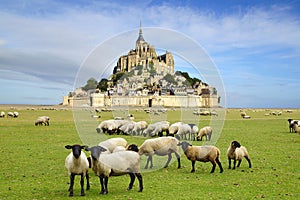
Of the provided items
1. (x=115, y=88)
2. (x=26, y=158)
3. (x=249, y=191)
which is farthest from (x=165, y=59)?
(x=26, y=158)

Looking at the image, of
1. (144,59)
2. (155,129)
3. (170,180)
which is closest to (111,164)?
(170,180)

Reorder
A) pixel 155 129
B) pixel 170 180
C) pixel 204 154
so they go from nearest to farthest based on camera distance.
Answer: pixel 170 180, pixel 204 154, pixel 155 129

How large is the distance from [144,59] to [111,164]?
699cm

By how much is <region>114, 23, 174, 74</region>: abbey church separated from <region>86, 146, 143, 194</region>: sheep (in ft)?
16.0

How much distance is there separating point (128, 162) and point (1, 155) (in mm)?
9356

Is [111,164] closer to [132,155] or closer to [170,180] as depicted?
[132,155]

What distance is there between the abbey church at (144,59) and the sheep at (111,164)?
4871mm

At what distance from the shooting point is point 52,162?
14.3 metres

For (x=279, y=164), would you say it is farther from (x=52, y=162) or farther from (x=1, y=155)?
(x=1, y=155)

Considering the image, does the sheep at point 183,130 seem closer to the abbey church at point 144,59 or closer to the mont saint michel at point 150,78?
the mont saint michel at point 150,78

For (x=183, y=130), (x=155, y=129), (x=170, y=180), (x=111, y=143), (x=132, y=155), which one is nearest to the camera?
(x=132, y=155)

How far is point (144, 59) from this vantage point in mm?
15195

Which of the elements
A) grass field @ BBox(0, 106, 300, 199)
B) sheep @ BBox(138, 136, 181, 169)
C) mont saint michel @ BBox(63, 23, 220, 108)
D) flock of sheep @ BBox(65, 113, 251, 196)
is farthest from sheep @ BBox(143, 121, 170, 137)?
sheep @ BBox(138, 136, 181, 169)

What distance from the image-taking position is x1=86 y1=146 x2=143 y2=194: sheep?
935 centimetres
